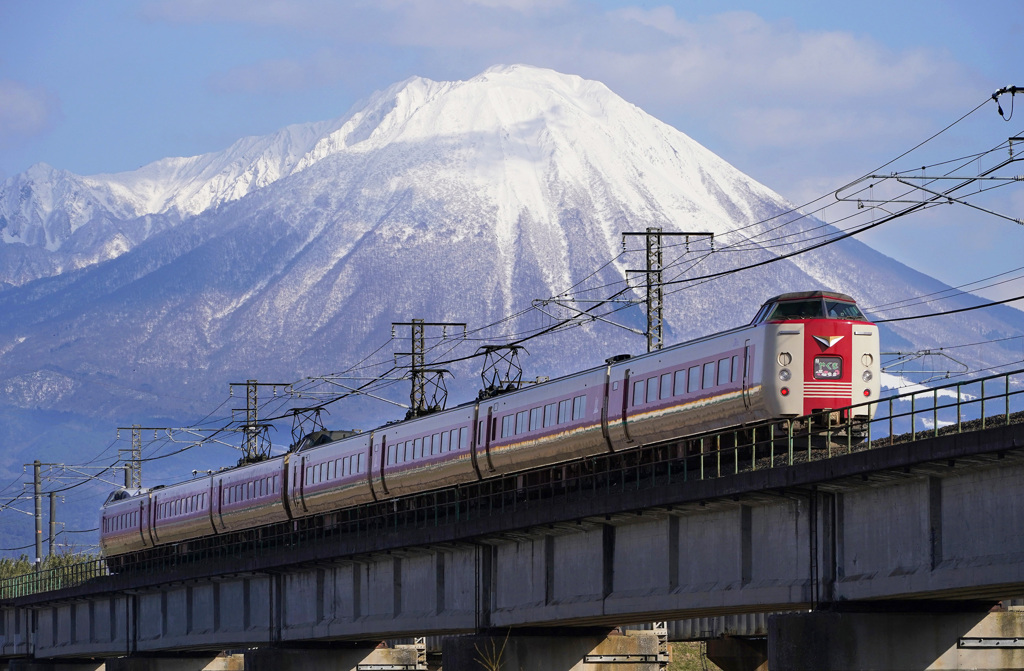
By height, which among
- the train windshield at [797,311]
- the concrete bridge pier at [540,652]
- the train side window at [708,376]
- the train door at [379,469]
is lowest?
the concrete bridge pier at [540,652]

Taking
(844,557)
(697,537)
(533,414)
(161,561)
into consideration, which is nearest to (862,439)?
(697,537)

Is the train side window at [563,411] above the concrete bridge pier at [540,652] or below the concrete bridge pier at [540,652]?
above

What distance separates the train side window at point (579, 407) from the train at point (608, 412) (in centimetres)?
6

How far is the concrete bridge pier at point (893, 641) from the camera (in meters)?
31.6

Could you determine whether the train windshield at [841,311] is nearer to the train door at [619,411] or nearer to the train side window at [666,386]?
the train side window at [666,386]

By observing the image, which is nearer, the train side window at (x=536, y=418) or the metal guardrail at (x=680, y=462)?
the metal guardrail at (x=680, y=462)

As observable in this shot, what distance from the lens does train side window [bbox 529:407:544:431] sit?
166 ft

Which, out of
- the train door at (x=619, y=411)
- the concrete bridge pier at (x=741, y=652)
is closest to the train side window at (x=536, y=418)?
the train door at (x=619, y=411)

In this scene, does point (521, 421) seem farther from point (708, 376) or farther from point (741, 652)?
point (741, 652)

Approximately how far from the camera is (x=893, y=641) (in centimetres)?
3225

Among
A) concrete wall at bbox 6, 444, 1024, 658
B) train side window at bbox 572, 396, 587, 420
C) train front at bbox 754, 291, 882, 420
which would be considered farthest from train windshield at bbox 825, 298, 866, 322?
train side window at bbox 572, 396, 587, 420

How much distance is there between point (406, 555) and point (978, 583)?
2533 centimetres

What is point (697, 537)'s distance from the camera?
36812 millimetres

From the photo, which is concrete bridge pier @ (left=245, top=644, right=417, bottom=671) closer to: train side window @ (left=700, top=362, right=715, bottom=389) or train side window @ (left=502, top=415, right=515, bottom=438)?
train side window @ (left=502, top=415, right=515, bottom=438)
